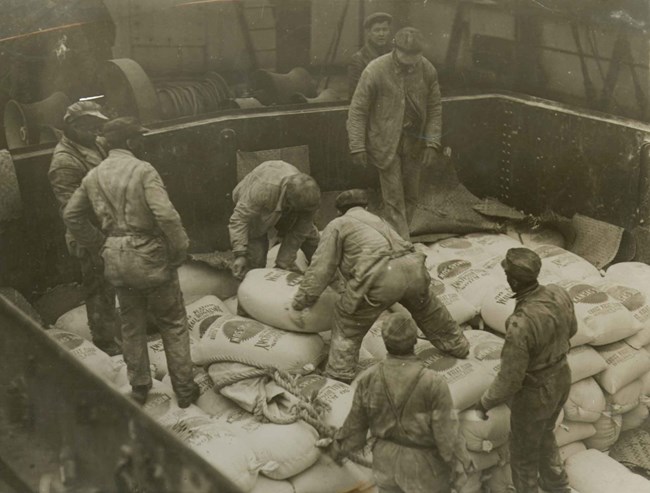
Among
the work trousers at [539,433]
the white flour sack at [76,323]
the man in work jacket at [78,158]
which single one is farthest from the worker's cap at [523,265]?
the white flour sack at [76,323]

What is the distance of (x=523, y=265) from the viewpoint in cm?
480

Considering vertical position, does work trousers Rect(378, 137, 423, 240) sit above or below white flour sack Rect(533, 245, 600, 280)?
above

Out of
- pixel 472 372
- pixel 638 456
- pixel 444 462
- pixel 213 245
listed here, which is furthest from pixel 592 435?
pixel 213 245

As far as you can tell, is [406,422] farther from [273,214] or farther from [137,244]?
[273,214]

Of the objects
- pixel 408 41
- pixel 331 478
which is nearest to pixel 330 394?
pixel 331 478

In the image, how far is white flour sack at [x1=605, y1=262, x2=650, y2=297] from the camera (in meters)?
6.54

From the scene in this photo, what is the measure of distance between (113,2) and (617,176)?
14.6 ft

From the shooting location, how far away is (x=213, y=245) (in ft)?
24.7

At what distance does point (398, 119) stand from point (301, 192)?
1.17 metres

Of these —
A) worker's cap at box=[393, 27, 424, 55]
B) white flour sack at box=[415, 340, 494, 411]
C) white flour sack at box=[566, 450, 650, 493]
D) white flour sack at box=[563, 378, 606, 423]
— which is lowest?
white flour sack at box=[566, 450, 650, 493]

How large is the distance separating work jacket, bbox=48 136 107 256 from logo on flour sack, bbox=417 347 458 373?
7.39 feet

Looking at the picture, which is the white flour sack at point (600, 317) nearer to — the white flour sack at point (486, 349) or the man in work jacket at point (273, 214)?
the white flour sack at point (486, 349)

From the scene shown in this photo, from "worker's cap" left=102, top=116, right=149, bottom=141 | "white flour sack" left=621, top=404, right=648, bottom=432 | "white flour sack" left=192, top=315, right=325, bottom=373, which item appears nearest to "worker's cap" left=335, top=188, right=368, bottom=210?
"white flour sack" left=192, top=315, right=325, bottom=373

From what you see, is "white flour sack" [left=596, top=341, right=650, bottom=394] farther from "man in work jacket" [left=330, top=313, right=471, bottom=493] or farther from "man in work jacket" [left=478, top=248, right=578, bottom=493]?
"man in work jacket" [left=330, top=313, right=471, bottom=493]
